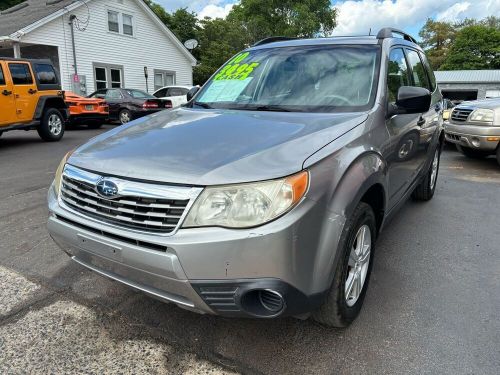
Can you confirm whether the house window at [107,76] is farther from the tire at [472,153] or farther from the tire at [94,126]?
the tire at [472,153]

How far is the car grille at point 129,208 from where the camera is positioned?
1988mm

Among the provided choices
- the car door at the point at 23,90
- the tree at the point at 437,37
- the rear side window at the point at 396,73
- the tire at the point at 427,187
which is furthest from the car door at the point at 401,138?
the tree at the point at 437,37

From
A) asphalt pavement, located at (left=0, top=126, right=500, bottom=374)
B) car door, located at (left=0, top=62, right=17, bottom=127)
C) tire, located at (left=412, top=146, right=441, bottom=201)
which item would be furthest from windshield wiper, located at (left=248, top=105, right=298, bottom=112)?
car door, located at (left=0, top=62, right=17, bottom=127)

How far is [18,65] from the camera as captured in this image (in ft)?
30.6

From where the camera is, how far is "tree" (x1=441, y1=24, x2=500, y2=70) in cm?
5281

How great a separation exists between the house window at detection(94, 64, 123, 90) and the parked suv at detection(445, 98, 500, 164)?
51.6ft

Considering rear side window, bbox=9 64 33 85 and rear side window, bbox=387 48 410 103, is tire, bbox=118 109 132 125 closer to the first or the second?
rear side window, bbox=9 64 33 85

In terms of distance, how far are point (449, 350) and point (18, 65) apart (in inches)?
391

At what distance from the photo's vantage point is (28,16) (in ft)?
57.3

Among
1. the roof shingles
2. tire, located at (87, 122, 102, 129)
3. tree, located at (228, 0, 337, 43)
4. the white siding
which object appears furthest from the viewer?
tree, located at (228, 0, 337, 43)

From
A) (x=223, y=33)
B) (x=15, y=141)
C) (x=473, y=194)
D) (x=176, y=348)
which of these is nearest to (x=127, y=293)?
(x=176, y=348)

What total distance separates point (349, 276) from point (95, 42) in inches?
749

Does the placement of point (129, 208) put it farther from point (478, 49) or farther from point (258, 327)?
point (478, 49)

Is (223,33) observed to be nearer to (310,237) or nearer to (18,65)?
(18,65)
